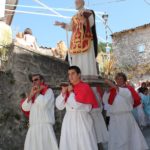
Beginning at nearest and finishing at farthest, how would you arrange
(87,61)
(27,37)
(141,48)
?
1. (87,61)
2. (27,37)
3. (141,48)

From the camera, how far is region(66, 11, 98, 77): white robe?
303 inches

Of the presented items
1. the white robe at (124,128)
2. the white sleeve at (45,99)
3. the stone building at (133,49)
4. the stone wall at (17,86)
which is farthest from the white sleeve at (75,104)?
the stone building at (133,49)

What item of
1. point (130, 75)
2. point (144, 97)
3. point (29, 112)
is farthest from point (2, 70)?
point (130, 75)

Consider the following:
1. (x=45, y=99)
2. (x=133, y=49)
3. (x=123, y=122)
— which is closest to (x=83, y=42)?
(x=45, y=99)

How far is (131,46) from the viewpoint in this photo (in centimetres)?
3372

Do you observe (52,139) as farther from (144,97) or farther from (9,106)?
(144,97)

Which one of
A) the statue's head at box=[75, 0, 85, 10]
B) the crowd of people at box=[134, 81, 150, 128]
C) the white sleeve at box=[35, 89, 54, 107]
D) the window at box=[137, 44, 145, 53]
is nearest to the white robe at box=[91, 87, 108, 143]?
the white sleeve at box=[35, 89, 54, 107]

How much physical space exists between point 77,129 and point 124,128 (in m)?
1.87

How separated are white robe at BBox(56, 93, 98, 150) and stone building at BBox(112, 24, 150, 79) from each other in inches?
987

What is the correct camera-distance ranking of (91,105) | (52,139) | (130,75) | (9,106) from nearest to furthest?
(91,105)
(52,139)
(9,106)
(130,75)

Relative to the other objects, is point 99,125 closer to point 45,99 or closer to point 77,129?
point 45,99

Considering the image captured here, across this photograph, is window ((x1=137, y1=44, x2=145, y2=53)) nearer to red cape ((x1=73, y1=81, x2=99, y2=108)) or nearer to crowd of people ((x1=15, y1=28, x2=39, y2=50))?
crowd of people ((x1=15, y1=28, x2=39, y2=50))

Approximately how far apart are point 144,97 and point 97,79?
24.2 feet

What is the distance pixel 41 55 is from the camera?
10.1 meters
